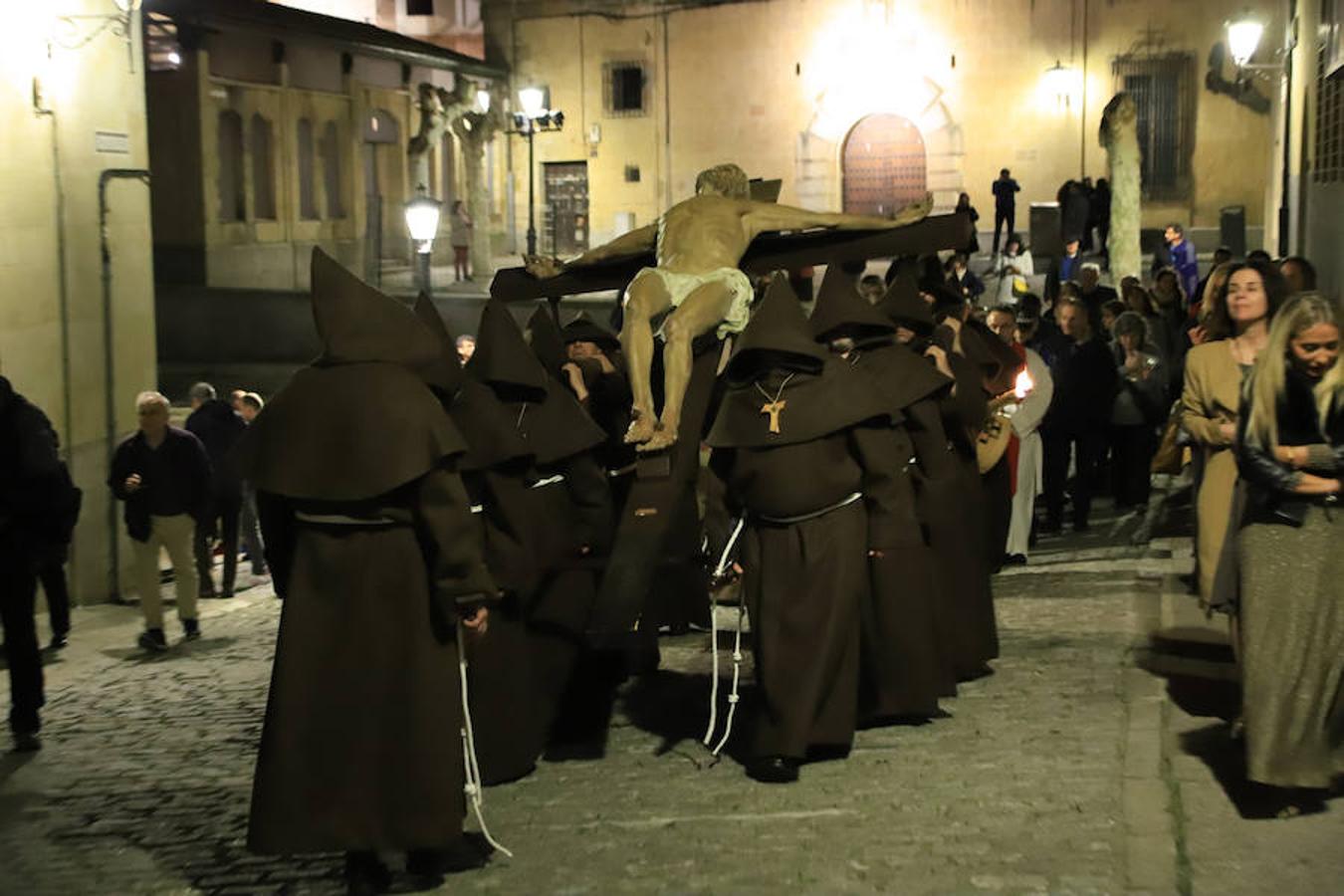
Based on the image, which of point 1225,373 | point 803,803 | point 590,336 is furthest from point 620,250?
point 803,803

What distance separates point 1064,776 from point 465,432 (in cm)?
306

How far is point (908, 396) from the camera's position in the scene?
9.20 metres

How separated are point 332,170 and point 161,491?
88.7 feet

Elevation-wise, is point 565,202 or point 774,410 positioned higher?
point 565,202

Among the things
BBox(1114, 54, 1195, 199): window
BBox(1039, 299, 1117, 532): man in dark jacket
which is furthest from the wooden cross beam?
BBox(1114, 54, 1195, 199): window

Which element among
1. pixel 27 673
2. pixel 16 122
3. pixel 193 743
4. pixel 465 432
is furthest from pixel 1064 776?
pixel 16 122

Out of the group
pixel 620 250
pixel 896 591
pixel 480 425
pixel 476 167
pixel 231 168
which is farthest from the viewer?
pixel 476 167

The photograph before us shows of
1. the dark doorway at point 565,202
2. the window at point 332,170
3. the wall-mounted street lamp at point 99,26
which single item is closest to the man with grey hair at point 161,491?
the wall-mounted street lamp at point 99,26

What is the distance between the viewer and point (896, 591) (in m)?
9.02

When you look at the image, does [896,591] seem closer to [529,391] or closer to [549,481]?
[549,481]

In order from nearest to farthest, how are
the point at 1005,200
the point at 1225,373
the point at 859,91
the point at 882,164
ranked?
the point at 1225,373 < the point at 1005,200 < the point at 859,91 < the point at 882,164

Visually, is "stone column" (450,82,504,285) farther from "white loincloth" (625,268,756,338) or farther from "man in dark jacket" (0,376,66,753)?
"white loincloth" (625,268,756,338)

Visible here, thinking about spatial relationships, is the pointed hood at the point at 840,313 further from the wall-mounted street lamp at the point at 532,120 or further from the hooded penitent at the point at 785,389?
the wall-mounted street lamp at the point at 532,120

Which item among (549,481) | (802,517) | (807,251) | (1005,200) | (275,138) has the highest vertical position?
(275,138)
